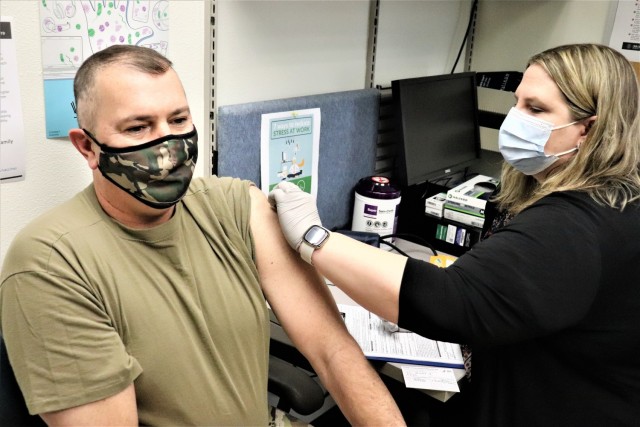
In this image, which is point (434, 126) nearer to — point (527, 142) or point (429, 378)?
point (527, 142)

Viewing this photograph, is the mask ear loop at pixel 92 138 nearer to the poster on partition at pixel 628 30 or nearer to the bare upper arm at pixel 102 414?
the bare upper arm at pixel 102 414

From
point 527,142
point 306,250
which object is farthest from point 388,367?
point 527,142

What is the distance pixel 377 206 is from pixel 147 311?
3.47ft

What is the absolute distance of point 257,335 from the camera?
4.02 feet

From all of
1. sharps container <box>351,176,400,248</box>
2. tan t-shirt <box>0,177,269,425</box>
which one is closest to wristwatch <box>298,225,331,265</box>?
tan t-shirt <box>0,177,269,425</box>

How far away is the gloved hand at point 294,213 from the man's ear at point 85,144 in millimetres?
393

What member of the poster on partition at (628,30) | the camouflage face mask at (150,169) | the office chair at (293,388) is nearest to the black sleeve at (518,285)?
the office chair at (293,388)

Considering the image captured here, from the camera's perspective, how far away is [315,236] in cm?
121

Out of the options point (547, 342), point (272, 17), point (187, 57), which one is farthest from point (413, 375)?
point (272, 17)

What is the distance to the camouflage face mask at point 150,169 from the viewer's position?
1040mm

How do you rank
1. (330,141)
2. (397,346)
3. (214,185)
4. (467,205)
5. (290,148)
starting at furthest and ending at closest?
1. (467,205)
2. (330,141)
3. (290,148)
4. (397,346)
5. (214,185)

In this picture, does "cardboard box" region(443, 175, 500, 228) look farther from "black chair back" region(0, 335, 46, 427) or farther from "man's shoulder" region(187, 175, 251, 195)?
"black chair back" region(0, 335, 46, 427)

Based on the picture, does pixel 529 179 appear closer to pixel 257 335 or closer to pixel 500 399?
pixel 500 399

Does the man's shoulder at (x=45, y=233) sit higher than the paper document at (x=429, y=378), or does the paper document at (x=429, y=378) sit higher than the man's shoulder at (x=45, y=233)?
the man's shoulder at (x=45, y=233)
